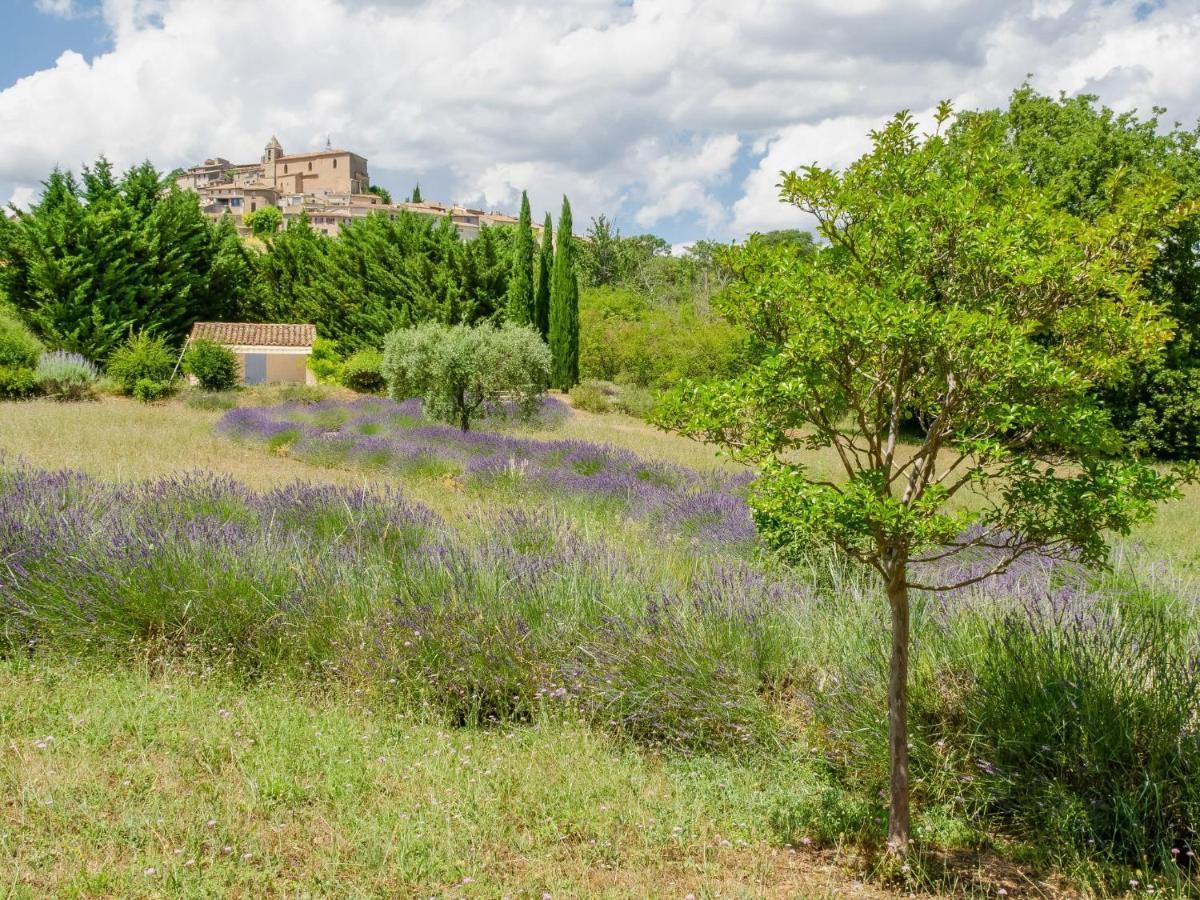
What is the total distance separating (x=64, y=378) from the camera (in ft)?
62.1

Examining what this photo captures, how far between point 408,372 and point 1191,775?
13.2m

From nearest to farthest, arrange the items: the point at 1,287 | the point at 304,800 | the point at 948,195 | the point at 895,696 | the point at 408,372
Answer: the point at 948,195 < the point at 895,696 < the point at 304,800 < the point at 408,372 < the point at 1,287

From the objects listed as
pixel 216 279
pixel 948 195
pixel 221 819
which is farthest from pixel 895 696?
pixel 216 279

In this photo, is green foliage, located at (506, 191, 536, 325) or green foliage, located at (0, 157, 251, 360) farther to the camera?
green foliage, located at (506, 191, 536, 325)

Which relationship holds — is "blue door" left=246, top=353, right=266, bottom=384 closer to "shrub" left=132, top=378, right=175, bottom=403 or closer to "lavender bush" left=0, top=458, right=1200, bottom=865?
"shrub" left=132, top=378, right=175, bottom=403

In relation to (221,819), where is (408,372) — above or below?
above

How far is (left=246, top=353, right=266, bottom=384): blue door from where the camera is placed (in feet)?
78.5

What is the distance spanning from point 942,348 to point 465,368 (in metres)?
12.0

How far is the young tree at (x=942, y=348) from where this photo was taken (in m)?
2.34

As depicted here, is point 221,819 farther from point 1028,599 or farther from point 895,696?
point 1028,599

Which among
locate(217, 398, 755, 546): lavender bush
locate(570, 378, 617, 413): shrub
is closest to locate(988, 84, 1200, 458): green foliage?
locate(570, 378, 617, 413): shrub

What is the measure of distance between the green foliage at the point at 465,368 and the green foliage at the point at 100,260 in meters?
10.9

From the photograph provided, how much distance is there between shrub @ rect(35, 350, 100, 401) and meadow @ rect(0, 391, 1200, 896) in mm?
15705

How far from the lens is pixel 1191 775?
9.18 ft
